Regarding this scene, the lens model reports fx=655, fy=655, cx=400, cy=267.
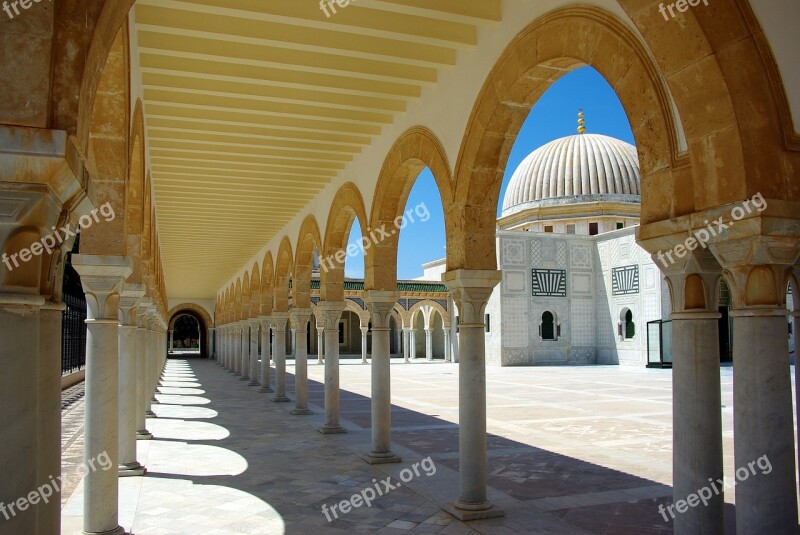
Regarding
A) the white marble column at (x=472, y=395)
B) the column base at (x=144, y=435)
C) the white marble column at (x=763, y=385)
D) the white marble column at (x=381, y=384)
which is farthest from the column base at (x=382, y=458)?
the white marble column at (x=763, y=385)

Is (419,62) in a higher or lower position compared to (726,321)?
higher

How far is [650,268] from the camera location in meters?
26.7

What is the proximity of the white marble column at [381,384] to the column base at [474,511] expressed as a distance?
2.17 metres

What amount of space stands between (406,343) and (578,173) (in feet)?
42.2

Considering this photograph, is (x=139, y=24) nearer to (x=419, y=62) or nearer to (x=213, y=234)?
(x=419, y=62)

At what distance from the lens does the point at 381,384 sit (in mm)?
7652

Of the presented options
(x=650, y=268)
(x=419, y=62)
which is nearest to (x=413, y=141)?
(x=419, y=62)

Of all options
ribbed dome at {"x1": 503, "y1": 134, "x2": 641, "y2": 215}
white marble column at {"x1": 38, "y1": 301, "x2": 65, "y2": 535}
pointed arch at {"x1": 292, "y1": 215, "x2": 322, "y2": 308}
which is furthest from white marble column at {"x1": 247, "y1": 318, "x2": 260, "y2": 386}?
ribbed dome at {"x1": 503, "y1": 134, "x2": 641, "y2": 215}

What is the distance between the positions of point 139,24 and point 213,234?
1073 centimetres

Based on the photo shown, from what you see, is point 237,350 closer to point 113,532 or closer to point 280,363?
point 280,363

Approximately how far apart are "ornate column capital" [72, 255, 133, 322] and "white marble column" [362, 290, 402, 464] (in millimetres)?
3379

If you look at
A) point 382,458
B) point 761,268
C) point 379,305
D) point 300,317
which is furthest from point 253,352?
point 761,268

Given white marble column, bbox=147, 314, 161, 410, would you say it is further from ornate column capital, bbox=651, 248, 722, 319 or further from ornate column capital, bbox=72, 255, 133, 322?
ornate column capital, bbox=651, 248, 722, 319

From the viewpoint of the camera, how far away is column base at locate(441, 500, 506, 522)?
5.24 m
